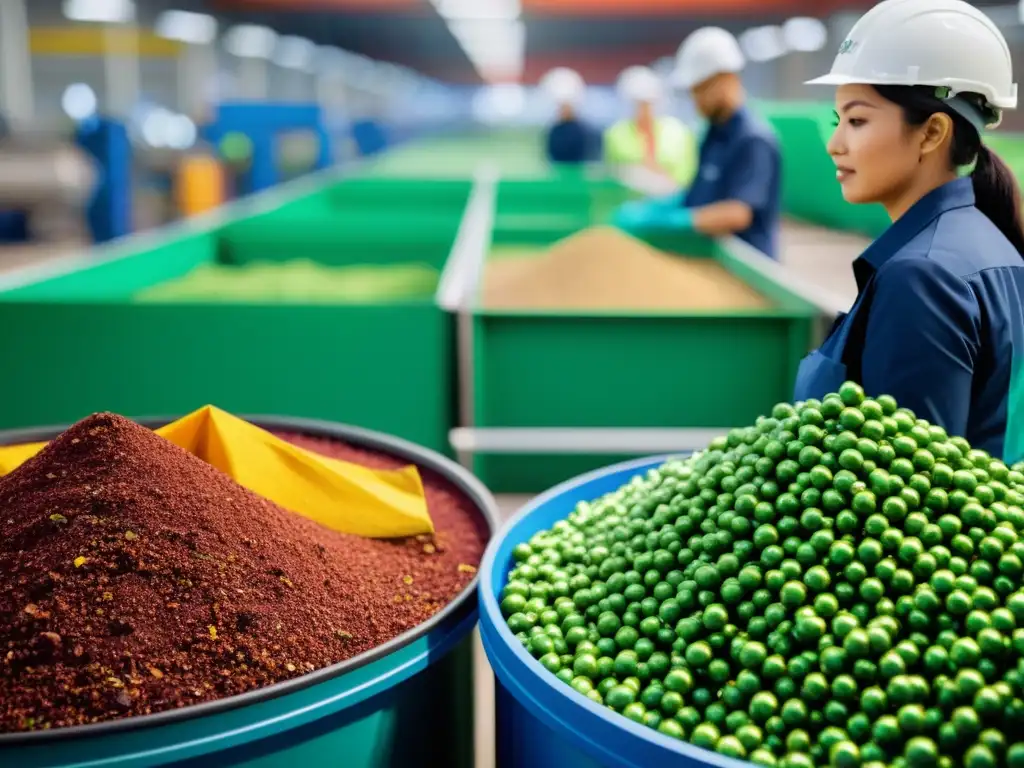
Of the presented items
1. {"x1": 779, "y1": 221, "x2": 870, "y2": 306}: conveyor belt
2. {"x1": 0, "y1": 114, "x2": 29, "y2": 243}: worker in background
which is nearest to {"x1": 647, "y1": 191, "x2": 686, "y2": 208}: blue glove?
{"x1": 779, "y1": 221, "x2": 870, "y2": 306}: conveyor belt

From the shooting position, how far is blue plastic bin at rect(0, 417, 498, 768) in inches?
42.7

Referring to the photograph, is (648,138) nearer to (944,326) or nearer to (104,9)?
(104,9)

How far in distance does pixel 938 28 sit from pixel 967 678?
92cm

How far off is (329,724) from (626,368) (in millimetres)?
Result: 1728

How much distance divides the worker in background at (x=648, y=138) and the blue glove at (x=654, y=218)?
180 inches

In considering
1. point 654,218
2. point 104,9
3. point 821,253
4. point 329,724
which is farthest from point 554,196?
point 329,724

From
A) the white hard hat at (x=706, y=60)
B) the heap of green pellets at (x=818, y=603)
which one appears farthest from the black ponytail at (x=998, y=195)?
the white hard hat at (x=706, y=60)

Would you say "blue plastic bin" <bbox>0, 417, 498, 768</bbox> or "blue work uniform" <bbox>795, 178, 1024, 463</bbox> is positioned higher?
"blue work uniform" <bbox>795, 178, 1024, 463</bbox>

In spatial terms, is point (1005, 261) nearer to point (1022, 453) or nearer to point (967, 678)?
point (1022, 453)

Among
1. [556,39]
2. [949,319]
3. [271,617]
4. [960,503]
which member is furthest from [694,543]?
[556,39]

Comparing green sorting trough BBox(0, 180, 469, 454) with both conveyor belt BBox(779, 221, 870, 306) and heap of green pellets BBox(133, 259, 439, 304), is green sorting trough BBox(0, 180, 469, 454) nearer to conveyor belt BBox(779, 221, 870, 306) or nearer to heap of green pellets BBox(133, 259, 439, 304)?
heap of green pellets BBox(133, 259, 439, 304)

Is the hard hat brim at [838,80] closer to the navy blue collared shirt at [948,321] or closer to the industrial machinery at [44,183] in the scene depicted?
the navy blue collared shirt at [948,321]

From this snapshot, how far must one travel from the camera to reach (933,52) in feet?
4.63

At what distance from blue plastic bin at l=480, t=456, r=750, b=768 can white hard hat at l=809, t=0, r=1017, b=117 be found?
926mm
